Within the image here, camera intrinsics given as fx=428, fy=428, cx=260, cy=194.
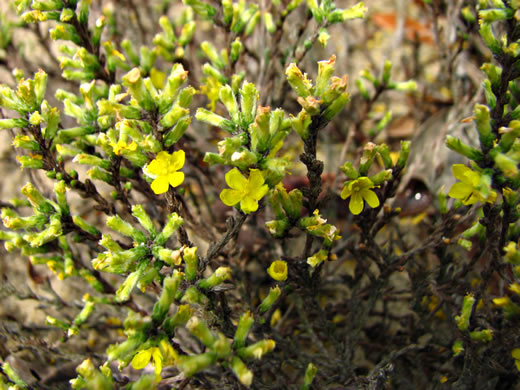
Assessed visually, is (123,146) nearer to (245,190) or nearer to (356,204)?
(245,190)

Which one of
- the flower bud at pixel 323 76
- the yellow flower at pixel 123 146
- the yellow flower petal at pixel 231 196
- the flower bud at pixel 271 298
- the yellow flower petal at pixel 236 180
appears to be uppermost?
the flower bud at pixel 323 76

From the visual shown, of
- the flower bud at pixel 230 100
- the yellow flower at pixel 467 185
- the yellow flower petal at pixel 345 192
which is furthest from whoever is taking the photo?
the yellow flower petal at pixel 345 192

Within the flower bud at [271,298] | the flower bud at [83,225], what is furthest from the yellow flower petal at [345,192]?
the flower bud at [83,225]

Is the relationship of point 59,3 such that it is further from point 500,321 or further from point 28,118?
point 500,321

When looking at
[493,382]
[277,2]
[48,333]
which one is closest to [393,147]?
[277,2]

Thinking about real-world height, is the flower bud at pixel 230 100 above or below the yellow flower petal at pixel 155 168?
above

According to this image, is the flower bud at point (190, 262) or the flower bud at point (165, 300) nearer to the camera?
the flower bud at point (165, 300)

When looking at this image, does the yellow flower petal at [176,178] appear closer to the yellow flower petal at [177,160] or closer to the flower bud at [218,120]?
the yellow flower petal at [177,160]
